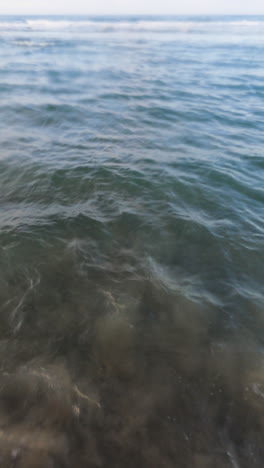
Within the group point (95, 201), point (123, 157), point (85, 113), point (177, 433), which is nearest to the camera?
point (177, 433)

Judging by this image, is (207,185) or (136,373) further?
(207,185)

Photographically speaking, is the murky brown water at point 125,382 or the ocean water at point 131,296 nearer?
the murky brown water at point 125,382

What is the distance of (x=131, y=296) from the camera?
476 cm

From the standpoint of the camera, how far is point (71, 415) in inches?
128

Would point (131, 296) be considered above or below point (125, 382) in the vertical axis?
above

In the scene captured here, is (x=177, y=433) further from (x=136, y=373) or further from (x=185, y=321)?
(x=185, y=321)

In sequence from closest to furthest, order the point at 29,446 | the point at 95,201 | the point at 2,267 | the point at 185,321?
1. the point at 29,446
2. the point at 185,321
3. the point at 2,267
4. the point at 95,201

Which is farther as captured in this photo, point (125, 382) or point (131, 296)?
point (131, 296)

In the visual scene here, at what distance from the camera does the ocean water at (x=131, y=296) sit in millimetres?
3129

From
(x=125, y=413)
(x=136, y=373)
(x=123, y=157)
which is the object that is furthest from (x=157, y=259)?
(x=123, y=157)

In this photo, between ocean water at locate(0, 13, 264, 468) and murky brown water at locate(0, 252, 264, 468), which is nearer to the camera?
murky brown water at locate(0, 252, 264, 468)

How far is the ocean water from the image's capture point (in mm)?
3129

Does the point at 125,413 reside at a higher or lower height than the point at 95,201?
lower

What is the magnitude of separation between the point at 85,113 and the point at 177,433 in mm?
13874
